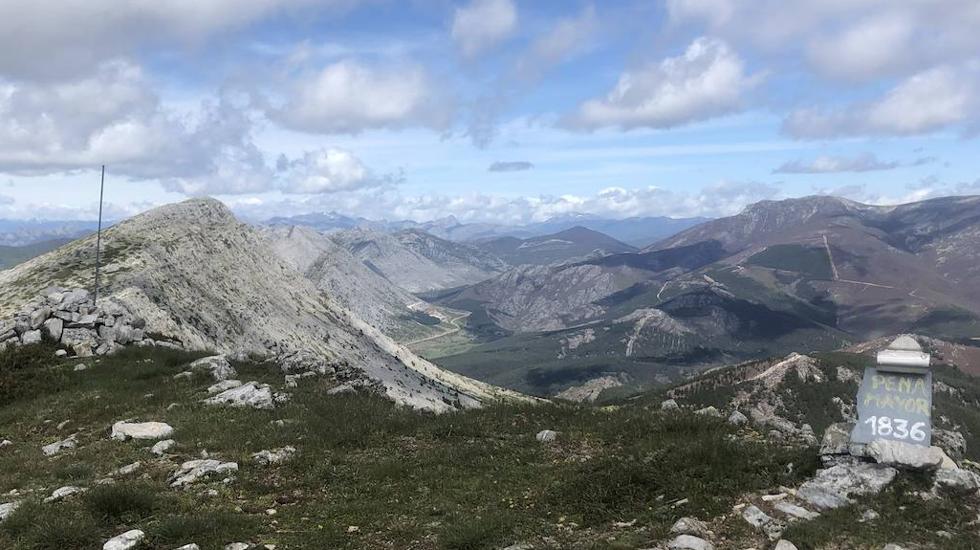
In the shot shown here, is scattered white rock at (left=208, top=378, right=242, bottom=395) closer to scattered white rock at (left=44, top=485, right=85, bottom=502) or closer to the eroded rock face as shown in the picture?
scattered white rock at (left=44, top=485, right=85, bottom=502)

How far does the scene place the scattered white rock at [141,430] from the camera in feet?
72.6

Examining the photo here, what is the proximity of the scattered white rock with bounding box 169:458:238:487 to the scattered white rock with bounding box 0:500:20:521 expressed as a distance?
358 cm

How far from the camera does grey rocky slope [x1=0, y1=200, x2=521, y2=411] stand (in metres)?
77.0

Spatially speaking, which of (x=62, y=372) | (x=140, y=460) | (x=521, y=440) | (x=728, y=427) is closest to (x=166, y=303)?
(x=62, y=372)

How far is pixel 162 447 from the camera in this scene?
20547 millimetres

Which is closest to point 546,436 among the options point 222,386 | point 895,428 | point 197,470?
point 895,428

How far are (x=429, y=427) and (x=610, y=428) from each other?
7.04 metres

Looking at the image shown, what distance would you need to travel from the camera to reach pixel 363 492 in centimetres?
1711

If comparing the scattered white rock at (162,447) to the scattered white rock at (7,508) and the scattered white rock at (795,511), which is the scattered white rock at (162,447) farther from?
the scattered white rock at (795,511)

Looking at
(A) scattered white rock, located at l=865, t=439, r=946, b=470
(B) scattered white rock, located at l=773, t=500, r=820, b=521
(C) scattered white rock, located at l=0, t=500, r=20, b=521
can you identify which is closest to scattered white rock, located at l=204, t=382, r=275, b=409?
(C) scattered white rock, located at l=0, t=500, r=20, b=521

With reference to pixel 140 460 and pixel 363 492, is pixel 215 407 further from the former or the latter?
pixel 363 492

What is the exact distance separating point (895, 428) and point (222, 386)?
27025 millimetres

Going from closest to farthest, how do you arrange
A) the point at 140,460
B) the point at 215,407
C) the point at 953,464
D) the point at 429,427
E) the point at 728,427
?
the point at 953,464 < the point at 140,460 < the point at 728,427 < the point at 429,427 < the point at 215,407

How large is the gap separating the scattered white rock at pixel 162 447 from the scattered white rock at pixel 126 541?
7.60 m
